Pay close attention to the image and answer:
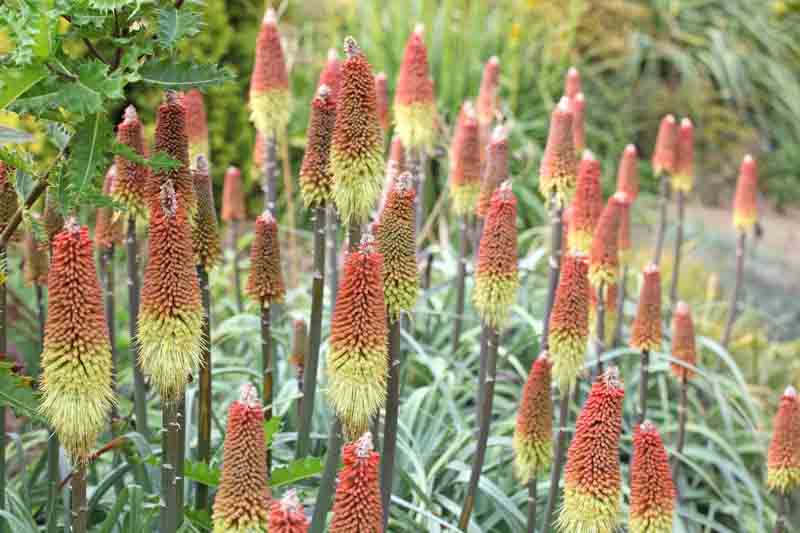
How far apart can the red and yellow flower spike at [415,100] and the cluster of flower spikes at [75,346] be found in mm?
2323

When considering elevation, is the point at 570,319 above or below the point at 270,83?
below

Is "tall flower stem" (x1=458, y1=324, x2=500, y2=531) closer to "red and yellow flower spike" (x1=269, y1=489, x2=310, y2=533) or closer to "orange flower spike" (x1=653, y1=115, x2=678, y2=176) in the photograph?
"red and yellow flower spike" (x1=269, y1=489, x2=310, y2=533)

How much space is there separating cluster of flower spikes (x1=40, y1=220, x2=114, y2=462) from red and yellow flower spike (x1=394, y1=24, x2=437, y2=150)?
7.62 feet

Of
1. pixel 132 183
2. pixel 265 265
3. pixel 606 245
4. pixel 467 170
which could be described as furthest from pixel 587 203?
pixel 132 183

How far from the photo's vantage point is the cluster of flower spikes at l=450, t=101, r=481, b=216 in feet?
14.0

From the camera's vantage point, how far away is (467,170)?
4.30 m

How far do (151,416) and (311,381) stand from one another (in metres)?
1.72

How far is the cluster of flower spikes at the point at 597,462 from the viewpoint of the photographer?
2574mm

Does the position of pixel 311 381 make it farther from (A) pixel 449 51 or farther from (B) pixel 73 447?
(A) pixel 449 51

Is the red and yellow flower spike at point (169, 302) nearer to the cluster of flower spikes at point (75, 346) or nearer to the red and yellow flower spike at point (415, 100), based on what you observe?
the cluster of flower spikes at point (75, 346)

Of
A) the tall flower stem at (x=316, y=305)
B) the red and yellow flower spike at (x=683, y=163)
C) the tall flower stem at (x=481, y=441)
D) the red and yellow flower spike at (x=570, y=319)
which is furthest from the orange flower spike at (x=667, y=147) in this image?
the tall flower stem at (x=316, y=305)

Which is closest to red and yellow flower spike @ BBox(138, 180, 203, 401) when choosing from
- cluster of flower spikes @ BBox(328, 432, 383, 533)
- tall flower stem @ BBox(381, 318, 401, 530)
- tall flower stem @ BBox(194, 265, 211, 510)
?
tall flower stem @ BBox(194, 265, 211, 510)

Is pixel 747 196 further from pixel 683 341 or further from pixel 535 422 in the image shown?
pixel 535 422

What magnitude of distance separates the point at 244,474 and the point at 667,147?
3688mm
